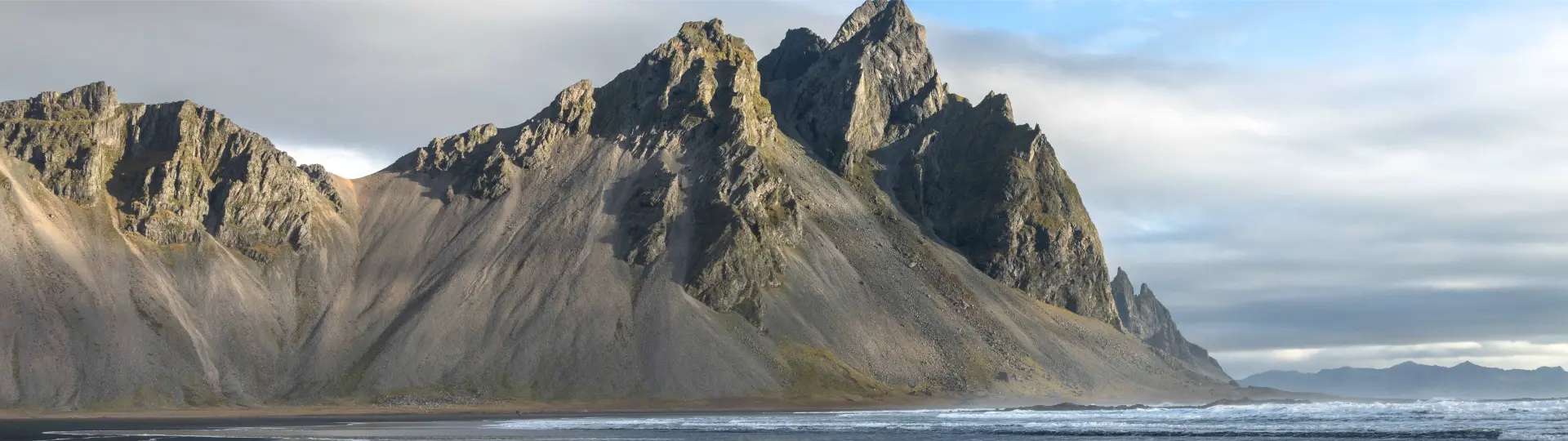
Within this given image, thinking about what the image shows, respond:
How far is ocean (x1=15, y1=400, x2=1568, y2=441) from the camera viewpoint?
97500 mm

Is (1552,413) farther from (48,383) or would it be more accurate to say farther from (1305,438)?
(48,383)

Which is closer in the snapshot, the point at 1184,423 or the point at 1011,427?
the point at 1184,423

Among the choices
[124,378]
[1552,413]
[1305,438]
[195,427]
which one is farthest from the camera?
[124,378]

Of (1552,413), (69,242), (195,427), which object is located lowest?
(195,427)

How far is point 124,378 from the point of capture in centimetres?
17838

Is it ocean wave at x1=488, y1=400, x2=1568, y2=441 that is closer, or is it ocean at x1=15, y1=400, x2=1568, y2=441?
ocean wave at x1=488, y1=400, x2=1568, y2=441

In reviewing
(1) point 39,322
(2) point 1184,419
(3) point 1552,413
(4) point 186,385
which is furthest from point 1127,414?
(1) point 39,322

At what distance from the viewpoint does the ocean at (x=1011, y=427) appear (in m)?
97.5

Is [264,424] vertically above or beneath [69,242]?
beneath

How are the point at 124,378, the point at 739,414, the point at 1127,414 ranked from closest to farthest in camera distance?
the point at 1127,414
the point at 739,414
the point at 124,378

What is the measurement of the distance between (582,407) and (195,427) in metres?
67.8

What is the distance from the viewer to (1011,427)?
11912 cm

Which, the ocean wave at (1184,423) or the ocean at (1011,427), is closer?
the ocean wave at (1184,423)

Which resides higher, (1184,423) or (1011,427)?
(1184,423)
